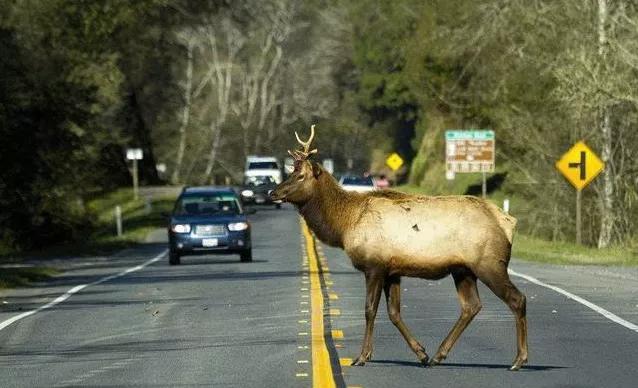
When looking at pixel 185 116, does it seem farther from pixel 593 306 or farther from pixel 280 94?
pixel 593 306

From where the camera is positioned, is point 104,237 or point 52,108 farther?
point 104,237

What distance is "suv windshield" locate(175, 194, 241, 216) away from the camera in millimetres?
39969

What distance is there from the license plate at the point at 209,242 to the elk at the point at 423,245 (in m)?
22.3

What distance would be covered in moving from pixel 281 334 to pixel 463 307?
13.0 feet

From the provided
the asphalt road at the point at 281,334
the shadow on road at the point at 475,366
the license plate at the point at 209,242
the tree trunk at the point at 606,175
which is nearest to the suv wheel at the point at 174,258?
the license plate at the point at 209,242

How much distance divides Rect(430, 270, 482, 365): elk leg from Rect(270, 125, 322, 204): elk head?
161cm

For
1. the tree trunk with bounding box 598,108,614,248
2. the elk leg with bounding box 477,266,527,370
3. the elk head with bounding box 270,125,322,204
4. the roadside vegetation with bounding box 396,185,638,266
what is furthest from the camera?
the tree trunk with bounding box 598,108,614,248

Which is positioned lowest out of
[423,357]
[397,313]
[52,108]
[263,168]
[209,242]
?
[263,168]

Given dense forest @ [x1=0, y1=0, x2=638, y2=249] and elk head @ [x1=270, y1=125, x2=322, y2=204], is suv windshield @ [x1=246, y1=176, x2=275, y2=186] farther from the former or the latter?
elk head @ [x1=270, y1=125, x2=322, y2=204]

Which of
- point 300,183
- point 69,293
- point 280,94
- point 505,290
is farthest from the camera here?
point 280,94

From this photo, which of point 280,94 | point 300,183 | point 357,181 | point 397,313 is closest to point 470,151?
point 357,181

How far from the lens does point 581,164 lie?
4553 cm

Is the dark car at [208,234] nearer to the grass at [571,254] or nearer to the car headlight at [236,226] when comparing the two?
the car headlight at [236,226]

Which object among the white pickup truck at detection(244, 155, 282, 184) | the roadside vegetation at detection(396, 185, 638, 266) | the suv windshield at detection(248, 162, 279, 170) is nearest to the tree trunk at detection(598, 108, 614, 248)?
the roadside vegetation at detection(396, 185, 638, 266)
